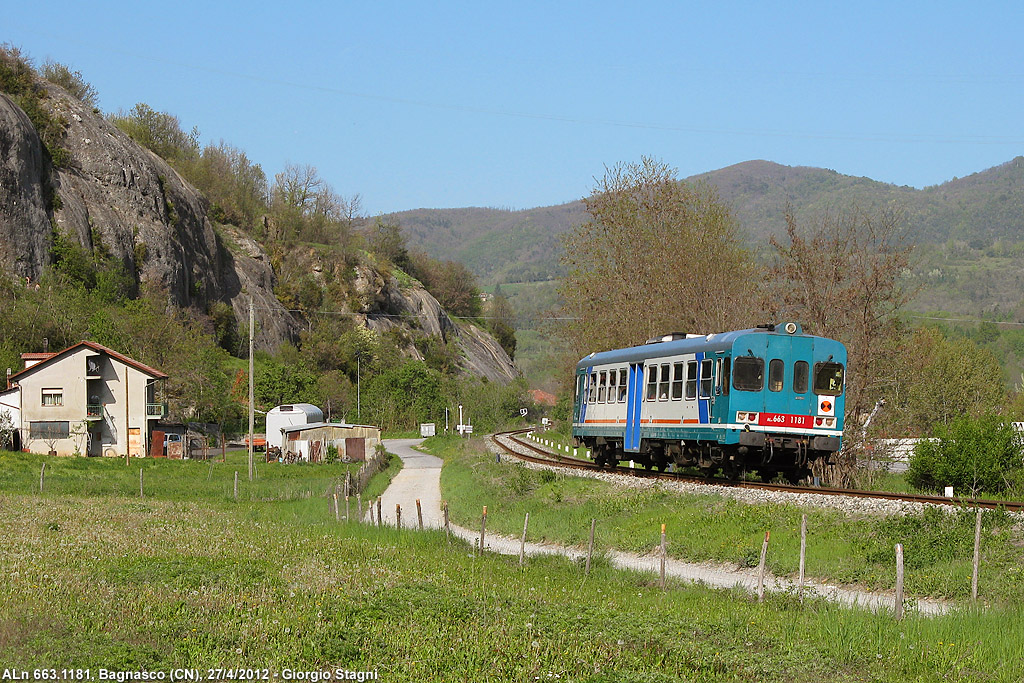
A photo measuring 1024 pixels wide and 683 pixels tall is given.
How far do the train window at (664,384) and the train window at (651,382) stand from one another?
0.31 meters

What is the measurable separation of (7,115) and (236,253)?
42.7m

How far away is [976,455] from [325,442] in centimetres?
5070

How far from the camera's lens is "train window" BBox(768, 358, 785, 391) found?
2728cm

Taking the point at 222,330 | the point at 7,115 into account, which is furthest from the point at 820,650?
the point at 222,330

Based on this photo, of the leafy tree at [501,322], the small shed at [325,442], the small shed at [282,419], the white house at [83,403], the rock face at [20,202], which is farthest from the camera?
the leafy tree at [501,322]

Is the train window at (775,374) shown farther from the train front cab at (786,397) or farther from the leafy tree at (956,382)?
the leafy tree at (956,382)

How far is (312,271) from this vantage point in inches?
5330

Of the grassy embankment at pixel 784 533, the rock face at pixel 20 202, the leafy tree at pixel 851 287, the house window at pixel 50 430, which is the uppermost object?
the rock face at pixel 20 202

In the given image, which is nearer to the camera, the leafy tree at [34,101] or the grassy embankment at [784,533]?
the grassy embankment at [784,533]

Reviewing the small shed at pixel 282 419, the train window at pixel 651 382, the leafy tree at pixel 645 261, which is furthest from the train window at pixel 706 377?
the small shed at pixel 282 419

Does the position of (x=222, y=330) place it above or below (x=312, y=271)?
below

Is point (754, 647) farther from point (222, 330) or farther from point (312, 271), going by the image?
point (312, 271)

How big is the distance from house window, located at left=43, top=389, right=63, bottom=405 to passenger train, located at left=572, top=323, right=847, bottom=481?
48.1 metres

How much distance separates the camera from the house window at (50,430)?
218 feet
